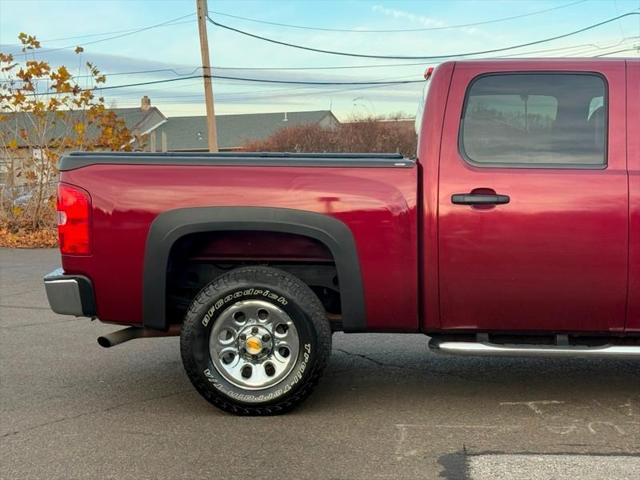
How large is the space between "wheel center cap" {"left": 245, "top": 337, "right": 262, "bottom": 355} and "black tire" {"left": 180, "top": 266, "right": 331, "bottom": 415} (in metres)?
0.22

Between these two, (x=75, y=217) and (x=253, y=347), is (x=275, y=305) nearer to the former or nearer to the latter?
(x=253, y=347)

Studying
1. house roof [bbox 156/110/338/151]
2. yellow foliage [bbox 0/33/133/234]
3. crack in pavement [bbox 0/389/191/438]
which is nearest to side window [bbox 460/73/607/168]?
crack in pavement [bbox 0/389/191/438]

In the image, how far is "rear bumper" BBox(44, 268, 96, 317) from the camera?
4.50 meters

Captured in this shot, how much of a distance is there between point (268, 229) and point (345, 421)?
1.20m

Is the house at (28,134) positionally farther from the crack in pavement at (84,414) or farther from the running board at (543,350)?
the running board at (543,350)

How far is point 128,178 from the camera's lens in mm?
4449

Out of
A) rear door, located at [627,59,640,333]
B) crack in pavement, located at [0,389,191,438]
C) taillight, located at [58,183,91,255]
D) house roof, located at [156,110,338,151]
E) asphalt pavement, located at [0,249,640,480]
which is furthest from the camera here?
house roof, located at [156,110,338,151]

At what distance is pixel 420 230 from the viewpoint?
435cm

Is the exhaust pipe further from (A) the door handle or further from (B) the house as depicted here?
(B) the house

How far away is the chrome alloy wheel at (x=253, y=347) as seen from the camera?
448 centimetres

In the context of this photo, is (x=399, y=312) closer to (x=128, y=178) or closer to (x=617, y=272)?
(x=617, y=272)

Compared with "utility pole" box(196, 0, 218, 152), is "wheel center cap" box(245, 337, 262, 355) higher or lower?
lower

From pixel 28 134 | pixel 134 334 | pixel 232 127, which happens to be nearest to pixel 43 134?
pixel 28 134

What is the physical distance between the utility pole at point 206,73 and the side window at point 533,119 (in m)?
19.5
